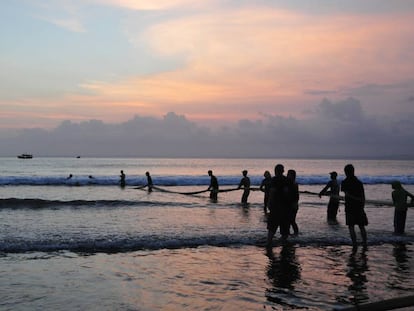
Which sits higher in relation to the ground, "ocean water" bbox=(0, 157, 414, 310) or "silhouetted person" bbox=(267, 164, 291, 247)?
"silhouetted person" bbox=(267, 164, 291, 247)

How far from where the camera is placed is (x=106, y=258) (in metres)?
9.18

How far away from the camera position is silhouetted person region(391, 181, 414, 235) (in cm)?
1234

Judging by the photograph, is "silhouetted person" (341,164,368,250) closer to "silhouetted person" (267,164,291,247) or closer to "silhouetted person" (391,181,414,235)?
"silhouetted person" (267,164,291,247)

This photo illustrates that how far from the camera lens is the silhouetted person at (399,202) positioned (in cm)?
1234

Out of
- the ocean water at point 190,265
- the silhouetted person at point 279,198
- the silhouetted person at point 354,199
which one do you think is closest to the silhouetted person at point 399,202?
the ocean water at point 190,265

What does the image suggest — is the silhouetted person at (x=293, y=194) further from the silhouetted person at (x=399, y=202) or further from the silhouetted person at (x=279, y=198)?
the silhouetted person at (x=399, y=202)

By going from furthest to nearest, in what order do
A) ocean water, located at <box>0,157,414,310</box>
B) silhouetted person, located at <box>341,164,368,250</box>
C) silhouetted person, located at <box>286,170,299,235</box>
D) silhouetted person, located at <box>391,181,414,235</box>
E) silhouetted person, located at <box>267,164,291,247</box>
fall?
1. silhouetted person, located at <box>391,181,414,235</box>
2. silhouetted person, located at <box>286,170,299,235</box>
3. silhouetted person, located at <box>341,164,368,250</box>
4. silhouetted person, located at <box>267,164,291,247</box>
5. ocean water, located at <box>0,157,414,310</box>

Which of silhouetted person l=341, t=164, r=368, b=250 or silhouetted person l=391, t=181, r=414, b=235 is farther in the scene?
silhouetted person l=391, t=181, r=414, b=235

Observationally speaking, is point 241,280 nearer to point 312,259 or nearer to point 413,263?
point 312,259

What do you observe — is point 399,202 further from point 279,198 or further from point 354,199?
point 279,198

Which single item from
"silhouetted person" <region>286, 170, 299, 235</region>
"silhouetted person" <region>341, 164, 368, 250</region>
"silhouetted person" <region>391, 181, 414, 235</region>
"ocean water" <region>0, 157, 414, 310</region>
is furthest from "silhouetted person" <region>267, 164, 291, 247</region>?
"silhouetted person" <region>391, 181, 414, 235</region>

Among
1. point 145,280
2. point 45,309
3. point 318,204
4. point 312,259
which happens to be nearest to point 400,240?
point 312,259

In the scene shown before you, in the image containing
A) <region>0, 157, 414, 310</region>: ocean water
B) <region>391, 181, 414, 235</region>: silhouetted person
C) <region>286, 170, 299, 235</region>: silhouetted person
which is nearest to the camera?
<region>0, 157, 414, 310</region>: ocean water

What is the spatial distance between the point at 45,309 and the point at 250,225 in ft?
30.1
